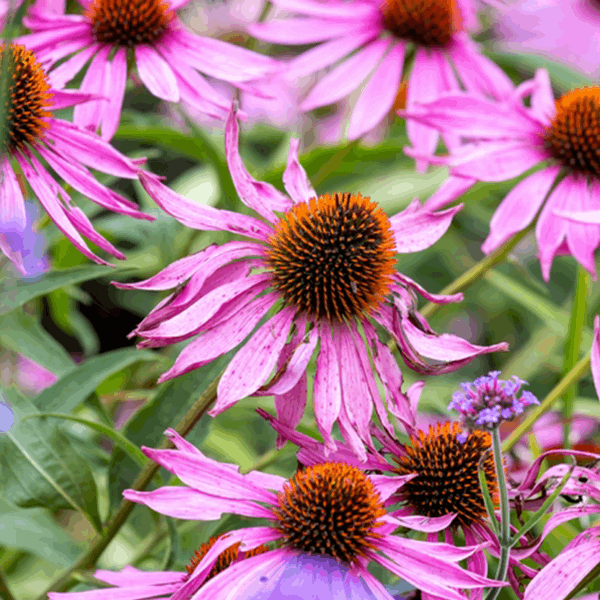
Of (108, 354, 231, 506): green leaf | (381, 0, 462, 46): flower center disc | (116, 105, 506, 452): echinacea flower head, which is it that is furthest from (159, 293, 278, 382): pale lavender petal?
(381, 0, 462, 46): flower center disc

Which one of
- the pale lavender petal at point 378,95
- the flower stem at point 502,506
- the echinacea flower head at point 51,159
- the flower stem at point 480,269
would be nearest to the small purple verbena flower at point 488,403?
the flower stem at point 502,506

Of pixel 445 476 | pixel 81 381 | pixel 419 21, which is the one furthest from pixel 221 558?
pixel 419 21

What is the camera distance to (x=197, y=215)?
0.58 m

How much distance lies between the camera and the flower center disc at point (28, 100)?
0.58 m

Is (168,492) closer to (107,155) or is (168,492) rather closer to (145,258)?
(107,155)

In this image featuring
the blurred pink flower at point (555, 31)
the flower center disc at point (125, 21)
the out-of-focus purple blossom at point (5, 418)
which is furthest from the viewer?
the blurred pink flower at point (555, 31)

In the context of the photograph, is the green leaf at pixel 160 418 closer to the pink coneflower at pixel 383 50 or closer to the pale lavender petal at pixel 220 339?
the pale lavender petal at pixel 220 339

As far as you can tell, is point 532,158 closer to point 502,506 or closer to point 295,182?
point 295,182

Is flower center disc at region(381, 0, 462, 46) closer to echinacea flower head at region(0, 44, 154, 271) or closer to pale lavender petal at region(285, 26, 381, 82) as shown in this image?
pale lavender petal at region(285, 26, 381, 82)

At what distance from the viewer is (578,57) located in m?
1.99

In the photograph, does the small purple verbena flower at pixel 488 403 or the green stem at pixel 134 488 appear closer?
the small purple verbena flower at pixel 488 403

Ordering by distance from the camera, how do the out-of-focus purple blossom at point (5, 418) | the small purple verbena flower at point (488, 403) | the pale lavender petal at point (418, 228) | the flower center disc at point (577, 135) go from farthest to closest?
the flower center disc at point (577, 135)
the pale lavender petal at point (418, 228)
the out-of-focus purple blossom at point (5, 418)
the small purple verbena flower at point (488, 403)

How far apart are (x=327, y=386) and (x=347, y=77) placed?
495 mm

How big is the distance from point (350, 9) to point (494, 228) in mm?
356
